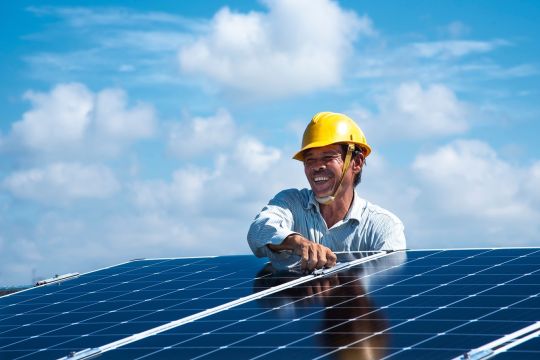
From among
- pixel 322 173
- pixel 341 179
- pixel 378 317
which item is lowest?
pixel 378 317

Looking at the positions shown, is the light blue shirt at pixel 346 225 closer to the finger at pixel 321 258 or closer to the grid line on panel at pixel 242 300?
the grid line on panel at pixel 242 300

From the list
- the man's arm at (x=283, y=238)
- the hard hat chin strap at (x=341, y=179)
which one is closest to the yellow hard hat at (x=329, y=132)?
the hard hat chin strap at (x=341, y=179)

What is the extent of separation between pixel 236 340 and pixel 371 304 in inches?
57.4

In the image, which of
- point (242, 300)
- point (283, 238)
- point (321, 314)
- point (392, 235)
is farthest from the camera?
point (392, 235)

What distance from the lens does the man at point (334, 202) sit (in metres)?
12.9

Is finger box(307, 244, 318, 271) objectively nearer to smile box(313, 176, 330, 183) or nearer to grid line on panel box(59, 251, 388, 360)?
grid line on panel box(59, 251, 388, 360)

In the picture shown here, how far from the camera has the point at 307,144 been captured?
12875 mm

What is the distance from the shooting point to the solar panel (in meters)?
7.99

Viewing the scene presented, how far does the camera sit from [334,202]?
13.1 meters

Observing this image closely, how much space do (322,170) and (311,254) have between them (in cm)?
203

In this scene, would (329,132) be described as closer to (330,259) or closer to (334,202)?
(334,202)

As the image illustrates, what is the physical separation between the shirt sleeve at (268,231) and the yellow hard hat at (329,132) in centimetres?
89

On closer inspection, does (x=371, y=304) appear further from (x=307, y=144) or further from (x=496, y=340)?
(x=307, y=144)

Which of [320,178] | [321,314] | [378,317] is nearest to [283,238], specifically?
[320,178]
